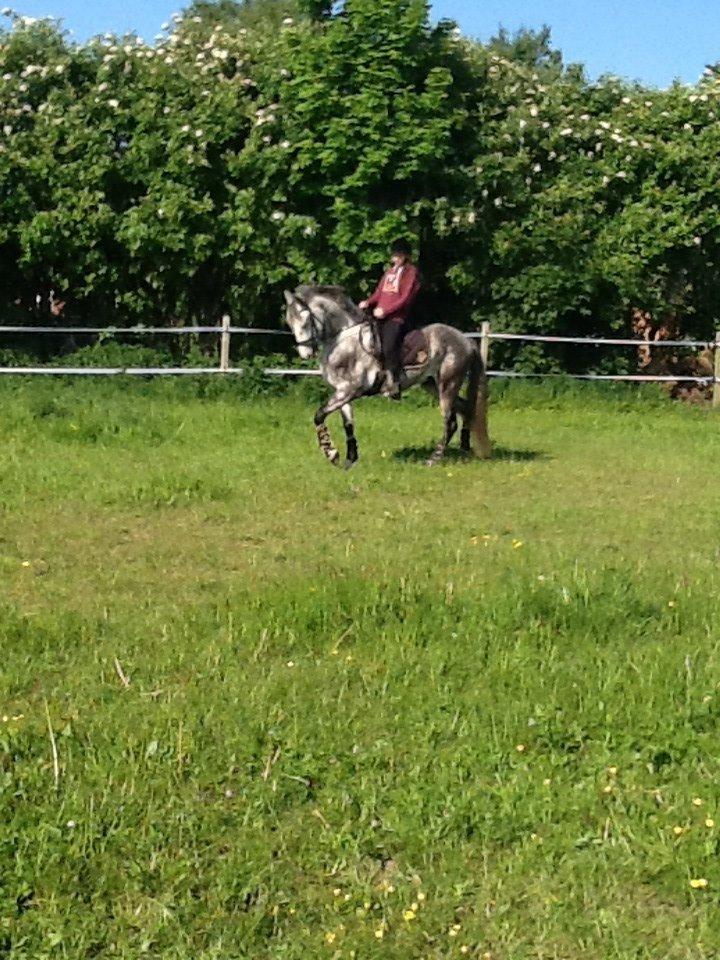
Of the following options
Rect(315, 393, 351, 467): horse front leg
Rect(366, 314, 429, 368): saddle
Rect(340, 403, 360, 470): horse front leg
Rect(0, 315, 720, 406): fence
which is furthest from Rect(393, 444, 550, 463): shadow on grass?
Rect(0, 315, 720, 406): fence

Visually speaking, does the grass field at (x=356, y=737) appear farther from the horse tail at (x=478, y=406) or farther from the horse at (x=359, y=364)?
the horse tail at (x=478, y=406)

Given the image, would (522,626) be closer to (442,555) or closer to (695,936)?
(442,555)

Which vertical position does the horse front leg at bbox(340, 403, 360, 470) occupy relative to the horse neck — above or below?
below

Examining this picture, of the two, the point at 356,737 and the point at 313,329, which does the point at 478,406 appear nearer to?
the point at 313,329

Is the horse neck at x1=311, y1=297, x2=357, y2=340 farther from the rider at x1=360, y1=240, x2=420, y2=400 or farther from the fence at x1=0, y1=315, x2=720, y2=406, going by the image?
the fence at x1=0, y1=315, x2=720, y2=406

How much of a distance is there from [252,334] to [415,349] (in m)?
9.16

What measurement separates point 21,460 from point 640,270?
1314cm

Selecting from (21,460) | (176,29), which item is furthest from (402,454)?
(176,29)

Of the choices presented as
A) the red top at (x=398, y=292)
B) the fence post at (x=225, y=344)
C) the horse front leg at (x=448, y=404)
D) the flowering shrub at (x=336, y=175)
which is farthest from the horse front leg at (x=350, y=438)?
the fence post at (x=225, y=344)

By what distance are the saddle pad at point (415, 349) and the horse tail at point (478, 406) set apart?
575 mm

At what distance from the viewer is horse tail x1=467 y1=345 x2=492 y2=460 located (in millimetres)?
14227

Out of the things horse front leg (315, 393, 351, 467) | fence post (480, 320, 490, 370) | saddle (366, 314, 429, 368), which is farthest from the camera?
fence post (480, 320, 490, 370)

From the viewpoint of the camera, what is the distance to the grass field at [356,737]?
4.22 meters

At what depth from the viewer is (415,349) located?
14.0 meters
